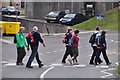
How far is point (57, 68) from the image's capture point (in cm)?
1952

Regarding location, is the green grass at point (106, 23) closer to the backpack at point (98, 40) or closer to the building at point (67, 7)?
the building at point (67, 7)

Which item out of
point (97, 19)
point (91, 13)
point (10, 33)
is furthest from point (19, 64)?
point (91, 13)

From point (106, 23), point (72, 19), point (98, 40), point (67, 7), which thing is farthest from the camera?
point (67, 7)

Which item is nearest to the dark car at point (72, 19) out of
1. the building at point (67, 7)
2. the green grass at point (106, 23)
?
the green grass at point (106, 23)

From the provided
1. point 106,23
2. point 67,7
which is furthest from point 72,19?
point 67,7

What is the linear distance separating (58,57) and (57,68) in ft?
16.0

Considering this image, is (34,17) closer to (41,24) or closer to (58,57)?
(41,24)

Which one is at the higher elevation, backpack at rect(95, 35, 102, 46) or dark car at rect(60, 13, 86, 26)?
dark car at rect(60, 13, 86, 26)

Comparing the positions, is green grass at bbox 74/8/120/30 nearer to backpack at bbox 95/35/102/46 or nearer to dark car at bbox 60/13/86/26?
dark car at bbox 60/13/86/26

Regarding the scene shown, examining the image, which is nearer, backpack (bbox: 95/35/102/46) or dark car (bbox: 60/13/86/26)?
backpack (bbox: 95/35/102/46)

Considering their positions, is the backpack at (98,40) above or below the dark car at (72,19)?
below

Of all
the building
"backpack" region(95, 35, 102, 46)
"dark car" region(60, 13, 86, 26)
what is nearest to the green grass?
"dark car" region(60, 13, 86, 26)

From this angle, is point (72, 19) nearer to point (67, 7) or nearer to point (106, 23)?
point (106, 23)

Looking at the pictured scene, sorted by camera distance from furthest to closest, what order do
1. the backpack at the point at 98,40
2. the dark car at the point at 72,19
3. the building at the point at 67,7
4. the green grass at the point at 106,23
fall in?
the building at the point at 67,7, the dark car at the point at 72,19, the green grass at the point at 106,23, the backpack at the point at 98,40
